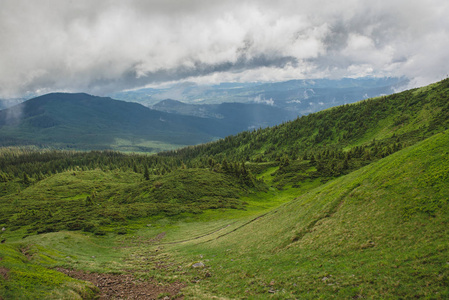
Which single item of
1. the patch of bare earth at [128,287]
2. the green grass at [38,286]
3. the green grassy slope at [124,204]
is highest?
the green grass at [38,286]

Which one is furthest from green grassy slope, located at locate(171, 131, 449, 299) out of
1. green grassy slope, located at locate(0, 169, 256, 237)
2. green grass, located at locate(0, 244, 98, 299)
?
green grassy slope, located at locate(0, 169, 256, 237)

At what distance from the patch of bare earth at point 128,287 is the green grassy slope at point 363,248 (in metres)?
3.09

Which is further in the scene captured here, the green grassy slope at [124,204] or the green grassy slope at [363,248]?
the green grassy slope at [124,204]

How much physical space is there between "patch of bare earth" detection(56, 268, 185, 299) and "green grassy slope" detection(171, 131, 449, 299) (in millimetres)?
3093

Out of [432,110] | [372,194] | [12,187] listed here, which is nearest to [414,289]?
[372,194]

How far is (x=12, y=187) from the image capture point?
581 ft

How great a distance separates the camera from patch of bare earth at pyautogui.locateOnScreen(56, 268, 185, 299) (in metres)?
22.2

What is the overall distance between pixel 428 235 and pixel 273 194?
9139 cm

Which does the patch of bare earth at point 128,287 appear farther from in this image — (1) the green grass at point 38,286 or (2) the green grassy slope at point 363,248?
(2) the green grassy slope at point 363,248

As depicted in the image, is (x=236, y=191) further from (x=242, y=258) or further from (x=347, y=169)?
(x=242, y=258)

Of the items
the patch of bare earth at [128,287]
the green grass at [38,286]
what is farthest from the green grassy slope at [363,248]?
the green grass at [38,286]

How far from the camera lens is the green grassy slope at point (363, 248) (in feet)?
47.4

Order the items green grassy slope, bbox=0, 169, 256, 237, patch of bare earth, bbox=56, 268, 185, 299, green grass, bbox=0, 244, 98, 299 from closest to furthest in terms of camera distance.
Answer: green grass, bbox=0, 244, 98, 299, patch of bare earth, bbox=56, 268, 185, 299, green grassy slope, bbox=0, 169, 256, 237

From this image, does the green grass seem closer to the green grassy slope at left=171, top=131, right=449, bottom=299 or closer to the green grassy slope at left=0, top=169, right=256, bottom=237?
the green grassy slope at left=171, top=131, right=449, bottom=299
